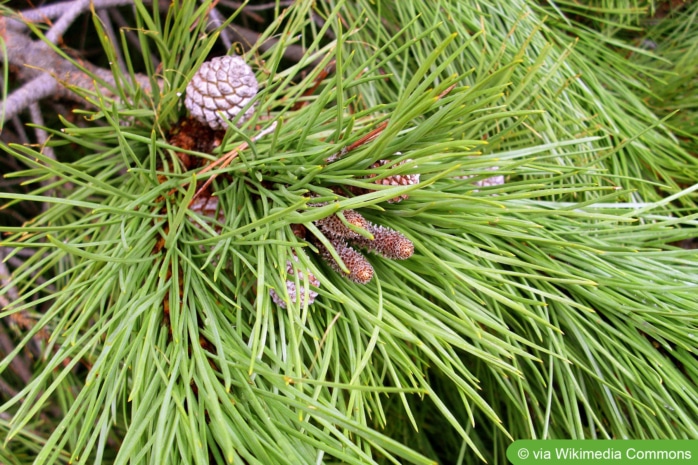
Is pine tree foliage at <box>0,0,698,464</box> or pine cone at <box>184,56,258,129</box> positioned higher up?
pine cone at <box>184,56,258,129</box>

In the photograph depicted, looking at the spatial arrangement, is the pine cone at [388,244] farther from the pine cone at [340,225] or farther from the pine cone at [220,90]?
the pine cone at [220,90]

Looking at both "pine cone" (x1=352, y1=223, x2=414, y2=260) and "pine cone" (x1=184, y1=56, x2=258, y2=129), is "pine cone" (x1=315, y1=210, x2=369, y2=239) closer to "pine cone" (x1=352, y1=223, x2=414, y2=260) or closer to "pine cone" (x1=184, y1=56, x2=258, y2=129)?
"pine cone" (x1=352, y1=223, x2=414, y2=260)

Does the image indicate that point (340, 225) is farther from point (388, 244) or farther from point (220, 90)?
point (220, 90)

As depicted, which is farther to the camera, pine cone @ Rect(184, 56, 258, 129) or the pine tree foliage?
pine cone @ Rect(184, 56, 258, 129)

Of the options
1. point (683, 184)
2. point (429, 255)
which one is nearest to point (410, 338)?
point (429, 255)

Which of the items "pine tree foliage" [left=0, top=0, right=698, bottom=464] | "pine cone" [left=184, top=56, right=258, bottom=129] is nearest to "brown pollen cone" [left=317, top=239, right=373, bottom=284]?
"pine tree foliage" [left=0, top=0, right=698, bottom=464]

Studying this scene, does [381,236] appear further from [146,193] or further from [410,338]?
[146,193]

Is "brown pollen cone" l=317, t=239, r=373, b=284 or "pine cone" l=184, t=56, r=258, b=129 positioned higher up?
"pine cone" l=184, t=56, r=258, b=129

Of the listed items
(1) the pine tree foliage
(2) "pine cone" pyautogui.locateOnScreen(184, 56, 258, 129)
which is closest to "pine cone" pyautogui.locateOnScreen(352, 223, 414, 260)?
(1) the pine tree foliage

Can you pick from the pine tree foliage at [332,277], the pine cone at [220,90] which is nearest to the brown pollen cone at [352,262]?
the pine tree foliage at [332,277]
